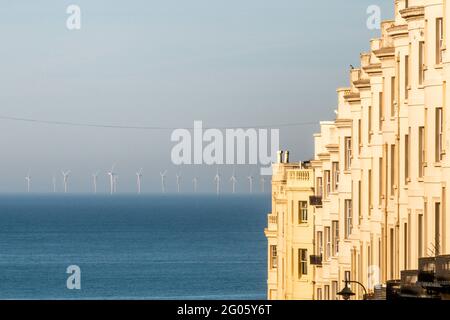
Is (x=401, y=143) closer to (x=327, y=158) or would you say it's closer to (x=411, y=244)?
(x=411, y=244)

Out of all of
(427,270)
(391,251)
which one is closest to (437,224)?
(427,270)

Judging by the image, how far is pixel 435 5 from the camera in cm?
4091

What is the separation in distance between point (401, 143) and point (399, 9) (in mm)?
4355

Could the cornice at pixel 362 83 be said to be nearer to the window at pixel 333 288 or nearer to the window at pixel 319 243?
the window at pixel 333 288

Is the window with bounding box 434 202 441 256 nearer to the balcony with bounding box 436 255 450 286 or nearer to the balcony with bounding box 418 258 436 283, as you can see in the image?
the balcony with bounding box 418 258 436 283

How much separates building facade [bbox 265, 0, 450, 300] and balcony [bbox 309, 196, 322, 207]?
0.05 m

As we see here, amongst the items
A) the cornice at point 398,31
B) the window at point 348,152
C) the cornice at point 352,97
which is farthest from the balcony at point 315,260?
the cornice at point 398,31

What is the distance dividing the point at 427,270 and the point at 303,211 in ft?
137

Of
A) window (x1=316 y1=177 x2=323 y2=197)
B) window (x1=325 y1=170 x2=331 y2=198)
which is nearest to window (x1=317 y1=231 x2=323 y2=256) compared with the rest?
window (x1=316 y1=177 x2=323 y2=197)

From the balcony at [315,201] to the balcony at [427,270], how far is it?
3559cm

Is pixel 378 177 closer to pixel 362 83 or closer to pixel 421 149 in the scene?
pixel 362 83

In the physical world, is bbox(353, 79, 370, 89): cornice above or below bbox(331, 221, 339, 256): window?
above

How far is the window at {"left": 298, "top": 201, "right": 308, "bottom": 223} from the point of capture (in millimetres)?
73688
